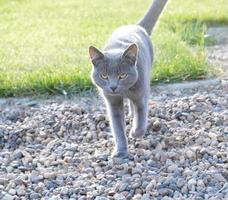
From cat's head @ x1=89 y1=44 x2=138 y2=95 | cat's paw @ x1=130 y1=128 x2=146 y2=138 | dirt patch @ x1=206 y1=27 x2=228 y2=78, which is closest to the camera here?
cat's head @ x1=89 y1=44 x2=138 y2=95

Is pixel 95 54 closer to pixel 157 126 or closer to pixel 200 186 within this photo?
pixel 157 126

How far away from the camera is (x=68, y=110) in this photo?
15.0 feet

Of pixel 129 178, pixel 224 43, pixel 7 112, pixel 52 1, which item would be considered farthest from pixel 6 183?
pixel 52 1

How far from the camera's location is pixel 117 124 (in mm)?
3928

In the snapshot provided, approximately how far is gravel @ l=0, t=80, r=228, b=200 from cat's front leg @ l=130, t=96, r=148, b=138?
7cm

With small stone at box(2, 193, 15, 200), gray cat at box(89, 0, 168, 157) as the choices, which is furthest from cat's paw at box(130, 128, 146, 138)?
small stone at box(2, 193, 15, 200)

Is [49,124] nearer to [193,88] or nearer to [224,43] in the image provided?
[193,88]

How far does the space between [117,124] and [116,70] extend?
1.24ft

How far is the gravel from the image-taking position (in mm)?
3336

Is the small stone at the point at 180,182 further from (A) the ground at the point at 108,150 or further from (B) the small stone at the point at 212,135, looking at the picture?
(B) the small stone at the point at 212,135

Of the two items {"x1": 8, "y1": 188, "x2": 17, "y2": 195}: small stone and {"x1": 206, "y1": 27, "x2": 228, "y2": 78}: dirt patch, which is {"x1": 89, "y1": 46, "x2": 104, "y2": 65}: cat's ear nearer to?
{"x1": 8, "y1": 188, "x2": 17, "y2": 195}: small stone

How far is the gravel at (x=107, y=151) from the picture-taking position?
3336mm

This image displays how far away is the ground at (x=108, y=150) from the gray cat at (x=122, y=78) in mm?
132

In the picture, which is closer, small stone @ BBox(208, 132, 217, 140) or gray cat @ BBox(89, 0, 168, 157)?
gray cat @ BBox(89, 0, 168, 157)
